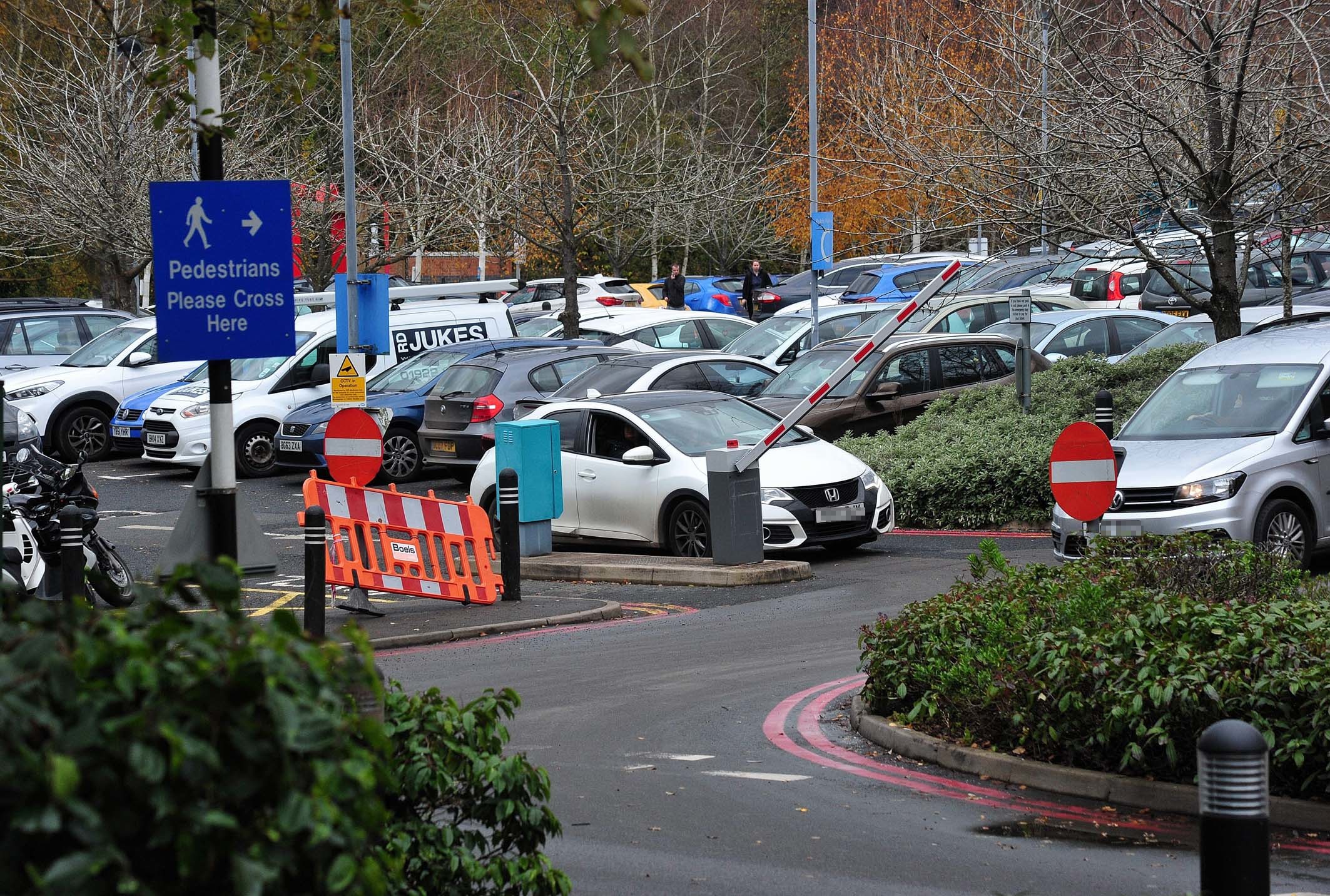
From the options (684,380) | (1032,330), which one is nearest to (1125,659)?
(684,380)

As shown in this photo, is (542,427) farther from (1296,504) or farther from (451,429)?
(1296,504)

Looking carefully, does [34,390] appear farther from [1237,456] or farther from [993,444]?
[1237,456]

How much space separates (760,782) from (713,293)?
3360 centimetres

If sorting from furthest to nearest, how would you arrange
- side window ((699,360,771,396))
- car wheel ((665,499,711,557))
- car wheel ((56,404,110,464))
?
car wheel ((56,404,110,464)) < side window ((699,360,771,396)) < car wheel ((665,499,711,557))

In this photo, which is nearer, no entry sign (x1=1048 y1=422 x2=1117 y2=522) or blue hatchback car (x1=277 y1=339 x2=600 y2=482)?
no entry sign (x1=1048 y1=422 x2=1117 y2=522)

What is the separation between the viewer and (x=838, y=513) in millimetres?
14930

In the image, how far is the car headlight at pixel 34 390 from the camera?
76.2ft

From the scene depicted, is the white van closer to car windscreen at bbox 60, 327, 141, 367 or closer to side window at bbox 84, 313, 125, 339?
car windscreen at bbox 60, 327, 141, 367

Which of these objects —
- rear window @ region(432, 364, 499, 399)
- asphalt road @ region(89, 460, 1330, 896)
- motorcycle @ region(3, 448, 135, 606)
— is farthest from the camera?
rear window @ region(432, 364, 499, 399)

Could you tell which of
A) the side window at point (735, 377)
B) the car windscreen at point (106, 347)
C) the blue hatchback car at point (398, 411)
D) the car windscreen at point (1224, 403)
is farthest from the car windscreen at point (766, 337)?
the car windscreen at point (1224, 403)

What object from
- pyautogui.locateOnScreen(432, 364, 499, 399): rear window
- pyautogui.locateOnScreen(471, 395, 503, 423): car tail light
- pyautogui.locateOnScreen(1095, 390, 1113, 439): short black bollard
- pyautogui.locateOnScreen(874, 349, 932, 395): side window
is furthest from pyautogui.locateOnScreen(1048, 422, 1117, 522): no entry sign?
pyautogui.locateOnScreen(432, 364, 499, 399): rear window

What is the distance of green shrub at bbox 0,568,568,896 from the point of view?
2.58 m

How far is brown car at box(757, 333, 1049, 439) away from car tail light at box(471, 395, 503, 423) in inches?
128

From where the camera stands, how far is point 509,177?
31.7m
